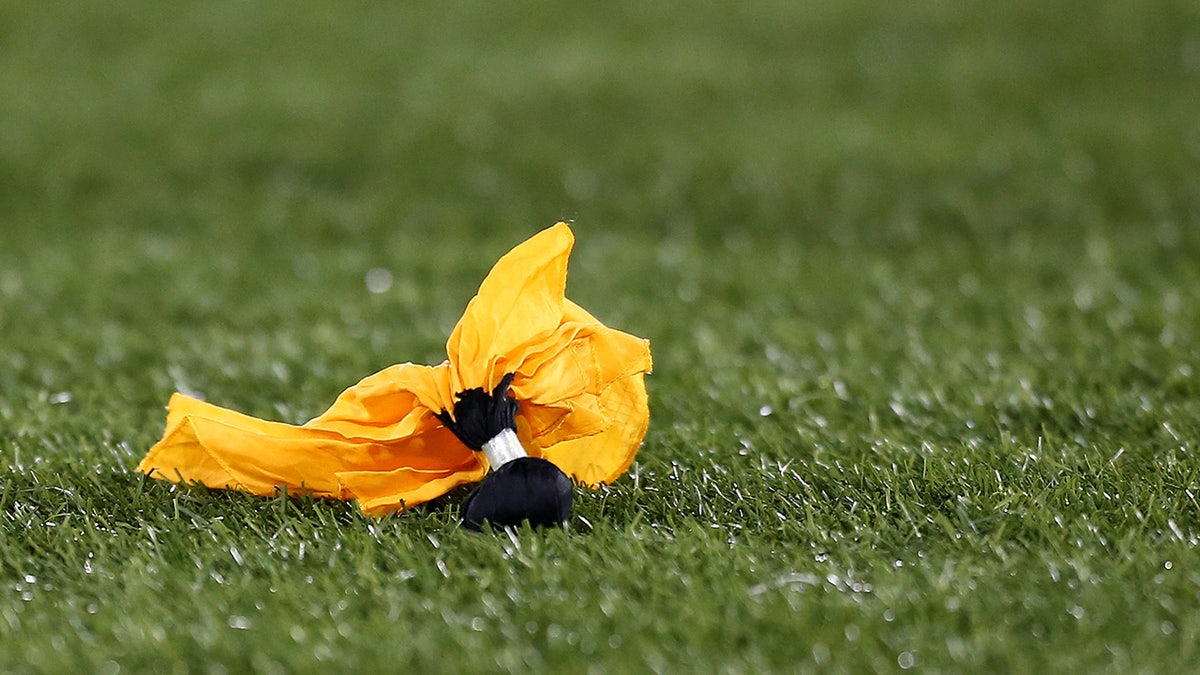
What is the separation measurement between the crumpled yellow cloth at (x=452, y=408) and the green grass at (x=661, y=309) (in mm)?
86

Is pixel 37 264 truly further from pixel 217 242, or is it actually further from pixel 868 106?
pixel 868 106

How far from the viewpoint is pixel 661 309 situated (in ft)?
16.0

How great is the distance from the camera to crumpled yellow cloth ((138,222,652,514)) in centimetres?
261

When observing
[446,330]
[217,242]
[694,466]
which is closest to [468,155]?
[217,242]

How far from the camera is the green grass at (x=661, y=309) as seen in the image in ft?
7.42

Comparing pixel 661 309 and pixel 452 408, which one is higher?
pixel 452 408

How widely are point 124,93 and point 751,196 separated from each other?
3.74 metres

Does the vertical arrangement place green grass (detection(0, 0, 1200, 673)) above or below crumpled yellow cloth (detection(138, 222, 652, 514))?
below

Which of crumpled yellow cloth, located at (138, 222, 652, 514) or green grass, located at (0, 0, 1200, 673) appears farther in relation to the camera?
crumpled yellow cloth, located at (138, 222, 652, 514)

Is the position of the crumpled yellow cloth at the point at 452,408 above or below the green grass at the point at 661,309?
above

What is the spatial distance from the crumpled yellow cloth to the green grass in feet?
0.28

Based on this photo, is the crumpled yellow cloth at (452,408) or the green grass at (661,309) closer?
the green grass at (661,309)

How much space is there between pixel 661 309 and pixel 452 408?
2.35 meters

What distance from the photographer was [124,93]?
25.0 ft
